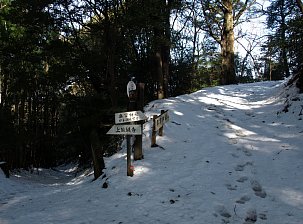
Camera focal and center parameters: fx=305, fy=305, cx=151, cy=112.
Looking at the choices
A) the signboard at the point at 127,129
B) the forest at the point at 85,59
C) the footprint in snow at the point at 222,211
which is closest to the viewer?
the footprint in snow at the point at 222,211

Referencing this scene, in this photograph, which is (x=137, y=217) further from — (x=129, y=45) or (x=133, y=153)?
(x=129, y=45)

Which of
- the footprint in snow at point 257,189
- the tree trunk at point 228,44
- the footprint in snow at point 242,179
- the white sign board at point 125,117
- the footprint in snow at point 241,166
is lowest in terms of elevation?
the footprint in snow at point 257,189

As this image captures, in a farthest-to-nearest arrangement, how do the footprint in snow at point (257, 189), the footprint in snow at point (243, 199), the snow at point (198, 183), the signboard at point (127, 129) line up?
the signboard at point (127, 129) → the footprint in snow at point (257, 189) → the footprint in snow at point (243, 199) → the snow at point (198, 183)

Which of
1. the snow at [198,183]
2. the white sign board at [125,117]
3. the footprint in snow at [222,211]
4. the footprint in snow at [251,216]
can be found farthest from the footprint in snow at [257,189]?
the white sign board at [125,117]

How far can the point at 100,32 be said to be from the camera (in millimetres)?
11773

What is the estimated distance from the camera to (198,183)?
5.80 meters

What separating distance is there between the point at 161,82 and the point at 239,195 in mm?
8584

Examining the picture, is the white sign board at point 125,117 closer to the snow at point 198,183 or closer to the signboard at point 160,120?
the snow at point 198,183

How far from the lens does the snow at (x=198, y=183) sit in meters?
4.82

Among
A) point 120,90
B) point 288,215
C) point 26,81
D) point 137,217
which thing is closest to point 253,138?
point 288,215

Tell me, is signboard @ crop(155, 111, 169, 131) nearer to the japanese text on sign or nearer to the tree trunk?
the japanese text on sign

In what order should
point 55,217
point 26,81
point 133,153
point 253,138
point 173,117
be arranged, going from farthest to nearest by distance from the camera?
point 26,81 → point 173,117 → point 253,138 → point 133,153 → point 55,217

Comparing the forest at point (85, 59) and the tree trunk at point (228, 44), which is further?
the tree trunk at point (228, 44)

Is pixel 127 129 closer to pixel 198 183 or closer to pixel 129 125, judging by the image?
pixel 129 125
